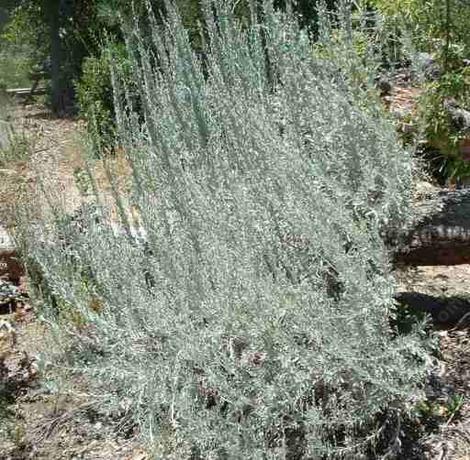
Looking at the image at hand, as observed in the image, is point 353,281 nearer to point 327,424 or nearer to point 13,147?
point 327,424

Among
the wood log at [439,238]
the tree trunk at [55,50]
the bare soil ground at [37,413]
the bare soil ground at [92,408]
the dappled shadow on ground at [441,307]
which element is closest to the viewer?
the bare soil ground at [92,408]

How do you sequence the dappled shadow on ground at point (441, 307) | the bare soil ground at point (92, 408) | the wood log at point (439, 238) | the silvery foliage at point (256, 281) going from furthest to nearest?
the dappled shadow on ground at point (441, 307), the wood log at point (439, 238), the bare soil ground at point (92, 408), the silvery foliage at point (256, 281)

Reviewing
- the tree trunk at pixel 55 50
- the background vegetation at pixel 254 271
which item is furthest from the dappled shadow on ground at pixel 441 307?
the tree trunk at pixel 55 50

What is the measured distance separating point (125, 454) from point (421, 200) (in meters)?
1.49

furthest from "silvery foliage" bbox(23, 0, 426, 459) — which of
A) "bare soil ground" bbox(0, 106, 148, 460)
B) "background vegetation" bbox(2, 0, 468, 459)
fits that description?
"bare soil ground" bbox(0, 106, 148, 460)

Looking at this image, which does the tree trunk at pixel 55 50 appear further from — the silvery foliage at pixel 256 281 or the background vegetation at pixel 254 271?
the silvery foliage at pixel 256 281

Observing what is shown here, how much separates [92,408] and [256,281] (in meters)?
1.04

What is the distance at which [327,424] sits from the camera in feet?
7.21

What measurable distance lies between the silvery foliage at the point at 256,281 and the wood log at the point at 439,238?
0.51ft

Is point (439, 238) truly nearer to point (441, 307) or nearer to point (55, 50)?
point (441, 307)

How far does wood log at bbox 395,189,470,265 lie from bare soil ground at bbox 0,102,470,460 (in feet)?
0.50

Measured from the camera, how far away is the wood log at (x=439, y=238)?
2.76m

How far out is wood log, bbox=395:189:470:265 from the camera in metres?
2.76

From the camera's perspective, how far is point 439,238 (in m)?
2.76
